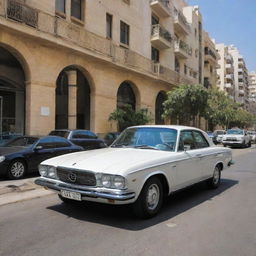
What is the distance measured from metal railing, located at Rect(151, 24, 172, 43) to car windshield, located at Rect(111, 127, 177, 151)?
20.7 metres

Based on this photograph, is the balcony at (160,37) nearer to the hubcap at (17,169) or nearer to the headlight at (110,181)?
the hubcap at (17,169)

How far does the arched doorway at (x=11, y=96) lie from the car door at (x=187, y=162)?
524 inches

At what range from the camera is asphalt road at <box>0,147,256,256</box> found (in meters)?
3.79

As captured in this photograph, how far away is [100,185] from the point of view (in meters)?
4.60

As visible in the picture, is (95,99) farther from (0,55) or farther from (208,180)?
(208,180)

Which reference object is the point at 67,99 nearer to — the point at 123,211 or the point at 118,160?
the point at 123,211

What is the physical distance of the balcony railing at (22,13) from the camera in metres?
13.3

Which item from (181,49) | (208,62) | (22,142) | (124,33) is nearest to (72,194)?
(22,142)

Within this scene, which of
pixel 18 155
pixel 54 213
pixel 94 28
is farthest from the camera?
pixel 94 28

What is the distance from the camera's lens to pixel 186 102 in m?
24.2

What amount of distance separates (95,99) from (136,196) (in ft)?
48.9

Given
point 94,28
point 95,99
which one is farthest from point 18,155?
point 94,28

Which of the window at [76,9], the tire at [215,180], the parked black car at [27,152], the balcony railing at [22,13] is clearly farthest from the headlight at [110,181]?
the window at [76,9]

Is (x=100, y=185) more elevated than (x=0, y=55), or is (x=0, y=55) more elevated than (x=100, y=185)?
(x=0, y=55)
